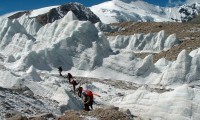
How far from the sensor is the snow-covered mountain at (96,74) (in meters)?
25.5

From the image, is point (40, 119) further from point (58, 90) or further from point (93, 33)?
point (93, 33)

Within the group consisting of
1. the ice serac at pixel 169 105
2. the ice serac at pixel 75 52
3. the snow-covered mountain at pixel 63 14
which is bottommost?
the ice serac at pixel 169 105

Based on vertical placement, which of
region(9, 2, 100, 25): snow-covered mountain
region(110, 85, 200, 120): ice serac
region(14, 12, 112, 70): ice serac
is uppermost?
region(9, 2, 100, 25): snow-covered mountain

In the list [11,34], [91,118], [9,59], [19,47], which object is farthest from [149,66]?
[91,118]

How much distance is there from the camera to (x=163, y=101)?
26281mm

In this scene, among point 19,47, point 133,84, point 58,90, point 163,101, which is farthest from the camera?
point 19,47

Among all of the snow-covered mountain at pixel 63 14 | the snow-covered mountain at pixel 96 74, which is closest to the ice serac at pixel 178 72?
the snow-covered mountain at pixel 96 74

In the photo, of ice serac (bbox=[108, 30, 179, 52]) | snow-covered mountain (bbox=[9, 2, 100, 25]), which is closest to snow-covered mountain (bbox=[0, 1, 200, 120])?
ice serac (bbox=[108, 30, 179, 52])

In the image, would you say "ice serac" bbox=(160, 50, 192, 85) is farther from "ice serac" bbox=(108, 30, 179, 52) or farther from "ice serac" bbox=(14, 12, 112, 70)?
"ice serac" bbox=(108, 30, 179, 52)

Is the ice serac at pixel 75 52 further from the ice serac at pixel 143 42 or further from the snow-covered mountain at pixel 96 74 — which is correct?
the ice serac at pixel 143 42

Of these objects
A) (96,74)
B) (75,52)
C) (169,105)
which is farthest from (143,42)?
(169,105)

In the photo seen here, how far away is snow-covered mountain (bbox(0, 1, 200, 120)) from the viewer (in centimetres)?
2548

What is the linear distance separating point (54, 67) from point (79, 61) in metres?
3.60

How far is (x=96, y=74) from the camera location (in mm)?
54031
